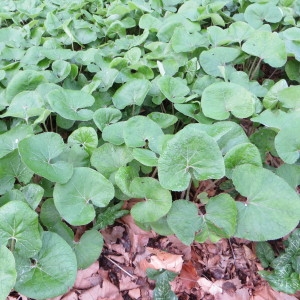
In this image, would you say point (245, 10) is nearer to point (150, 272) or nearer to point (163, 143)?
point (163, 143)

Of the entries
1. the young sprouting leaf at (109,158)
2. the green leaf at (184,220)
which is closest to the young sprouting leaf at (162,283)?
the green leaf at (184,220)

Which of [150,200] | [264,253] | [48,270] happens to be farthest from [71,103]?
[264,253]

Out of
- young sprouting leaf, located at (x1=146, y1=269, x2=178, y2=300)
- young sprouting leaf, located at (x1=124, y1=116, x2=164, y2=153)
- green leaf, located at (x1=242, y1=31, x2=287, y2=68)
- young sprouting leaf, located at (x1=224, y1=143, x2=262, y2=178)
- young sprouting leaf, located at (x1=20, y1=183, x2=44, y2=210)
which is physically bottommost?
young sprouting leaf, located at (x1=146, y1=269, x2=178, y2=300)

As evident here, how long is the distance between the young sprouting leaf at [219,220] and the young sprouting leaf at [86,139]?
2.17 ft

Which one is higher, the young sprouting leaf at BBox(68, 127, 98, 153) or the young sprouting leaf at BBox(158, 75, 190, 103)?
the young sprouting leaf at BBox(158, 75, 190, 103)

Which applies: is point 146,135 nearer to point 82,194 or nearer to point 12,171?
point 82,194

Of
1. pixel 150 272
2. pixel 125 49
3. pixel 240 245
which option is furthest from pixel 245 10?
pixel 150 272

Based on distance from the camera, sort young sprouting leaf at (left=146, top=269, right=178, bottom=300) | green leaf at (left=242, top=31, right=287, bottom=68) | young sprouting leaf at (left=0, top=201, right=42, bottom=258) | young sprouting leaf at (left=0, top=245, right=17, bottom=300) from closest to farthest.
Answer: young sprouting leaf at (left=0, top=245, right=17, bottom=300), young sprouting leaf at (left=0, top=201, right=42, bottom=258), young sprouting leaf at (left=146, top=269, right=178, bottom=300), green leaf at (left=242, top=31, right=287, bottom=68)

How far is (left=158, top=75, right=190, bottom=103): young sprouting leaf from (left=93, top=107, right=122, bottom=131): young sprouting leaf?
0.30 m

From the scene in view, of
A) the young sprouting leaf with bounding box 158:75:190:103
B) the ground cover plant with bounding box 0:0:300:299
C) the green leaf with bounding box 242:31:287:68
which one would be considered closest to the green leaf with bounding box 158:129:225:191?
the ground cover plant with bounding box 0:0:300:299

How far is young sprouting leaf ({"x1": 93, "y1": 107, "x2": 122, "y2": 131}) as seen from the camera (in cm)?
191

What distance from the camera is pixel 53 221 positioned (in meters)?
1.66

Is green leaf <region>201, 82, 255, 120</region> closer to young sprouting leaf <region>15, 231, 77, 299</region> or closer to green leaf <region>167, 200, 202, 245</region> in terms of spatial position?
green leaf <region>167, 200, 202, 245</region>

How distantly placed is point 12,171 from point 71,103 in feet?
1.62
